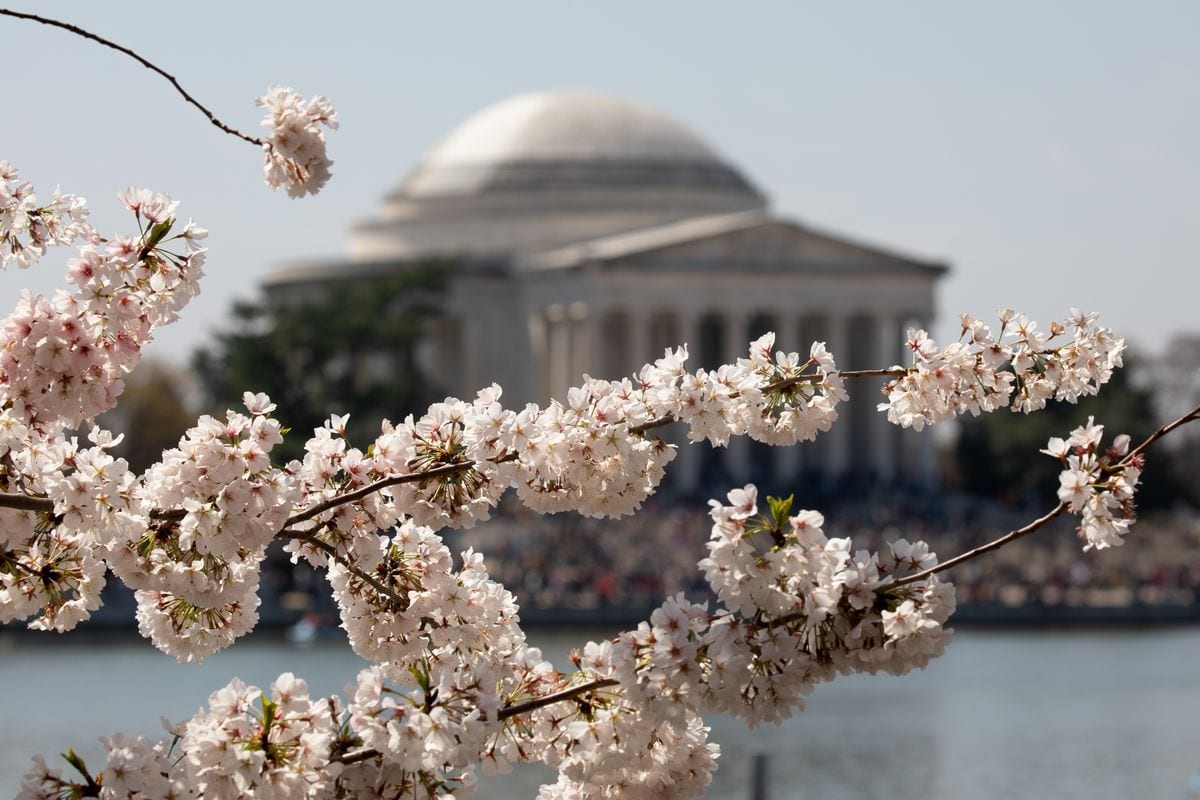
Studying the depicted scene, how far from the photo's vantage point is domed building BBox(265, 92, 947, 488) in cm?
13262

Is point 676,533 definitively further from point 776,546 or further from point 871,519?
point 776,546

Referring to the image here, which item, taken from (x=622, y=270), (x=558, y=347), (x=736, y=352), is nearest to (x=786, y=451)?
(x=736, y=352)

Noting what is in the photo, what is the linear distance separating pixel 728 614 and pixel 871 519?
9285 cm

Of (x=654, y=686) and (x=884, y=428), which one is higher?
(x=654, y=686)

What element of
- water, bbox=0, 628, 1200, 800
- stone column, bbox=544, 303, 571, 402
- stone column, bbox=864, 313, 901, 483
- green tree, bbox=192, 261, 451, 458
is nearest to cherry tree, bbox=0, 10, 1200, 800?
water, bbox=0, 628, 1200, 800

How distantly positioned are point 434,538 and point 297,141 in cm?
153

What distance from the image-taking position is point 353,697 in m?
9.52

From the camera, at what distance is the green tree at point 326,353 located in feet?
384

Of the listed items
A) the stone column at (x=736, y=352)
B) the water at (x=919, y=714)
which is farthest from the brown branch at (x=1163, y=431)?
the stone column at (x=736, y=352)

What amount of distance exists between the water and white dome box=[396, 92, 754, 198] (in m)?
68.0

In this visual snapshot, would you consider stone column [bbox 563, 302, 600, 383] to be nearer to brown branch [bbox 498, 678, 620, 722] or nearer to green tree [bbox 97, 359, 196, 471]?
green tree [bbox 97, 359, 196, 471]

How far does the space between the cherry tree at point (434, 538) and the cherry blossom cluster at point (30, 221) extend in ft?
0.04

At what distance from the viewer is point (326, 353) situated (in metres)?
121

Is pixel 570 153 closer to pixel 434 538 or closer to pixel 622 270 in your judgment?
pixel 622 270
